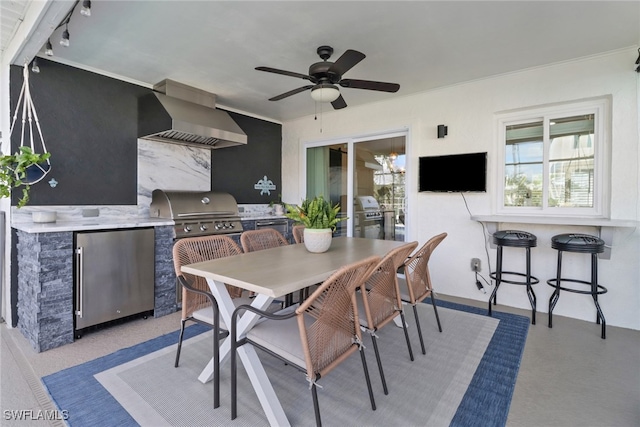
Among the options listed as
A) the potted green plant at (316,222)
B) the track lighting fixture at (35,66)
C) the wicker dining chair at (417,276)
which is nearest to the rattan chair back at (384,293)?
the wicker dining chair at (417,276)

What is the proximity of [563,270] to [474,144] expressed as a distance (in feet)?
5.26

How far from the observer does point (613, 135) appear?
9.48 feet

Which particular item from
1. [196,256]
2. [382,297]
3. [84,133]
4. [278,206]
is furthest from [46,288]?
[278,206]

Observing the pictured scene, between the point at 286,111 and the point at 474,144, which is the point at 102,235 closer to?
the point at 286,111

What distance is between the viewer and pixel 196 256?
89.8 inches

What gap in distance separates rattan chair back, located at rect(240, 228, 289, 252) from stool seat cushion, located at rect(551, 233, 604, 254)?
99.6 inches

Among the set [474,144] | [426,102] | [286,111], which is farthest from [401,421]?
[286,111]

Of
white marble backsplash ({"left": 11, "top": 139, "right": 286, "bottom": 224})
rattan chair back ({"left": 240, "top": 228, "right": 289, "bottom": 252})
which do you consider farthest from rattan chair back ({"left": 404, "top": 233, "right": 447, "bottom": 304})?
white marble backsplash ({"left": 11, "top": 139, "right": 286, "bottom": 224})

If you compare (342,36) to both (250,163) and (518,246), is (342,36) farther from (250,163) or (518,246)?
(250,163)

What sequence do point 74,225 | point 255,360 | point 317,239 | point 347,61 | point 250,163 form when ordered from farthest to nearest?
1. point 250,163
2. point 74,225
3. point 317,239
4. point 347,61
5. point 255,360

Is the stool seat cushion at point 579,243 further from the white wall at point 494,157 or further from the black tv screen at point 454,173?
the black tv screen at point 454,173

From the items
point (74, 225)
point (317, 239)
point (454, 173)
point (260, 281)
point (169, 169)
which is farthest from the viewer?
point (169, 169)

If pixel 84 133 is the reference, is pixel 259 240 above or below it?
below

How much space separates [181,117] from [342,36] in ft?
6.32
